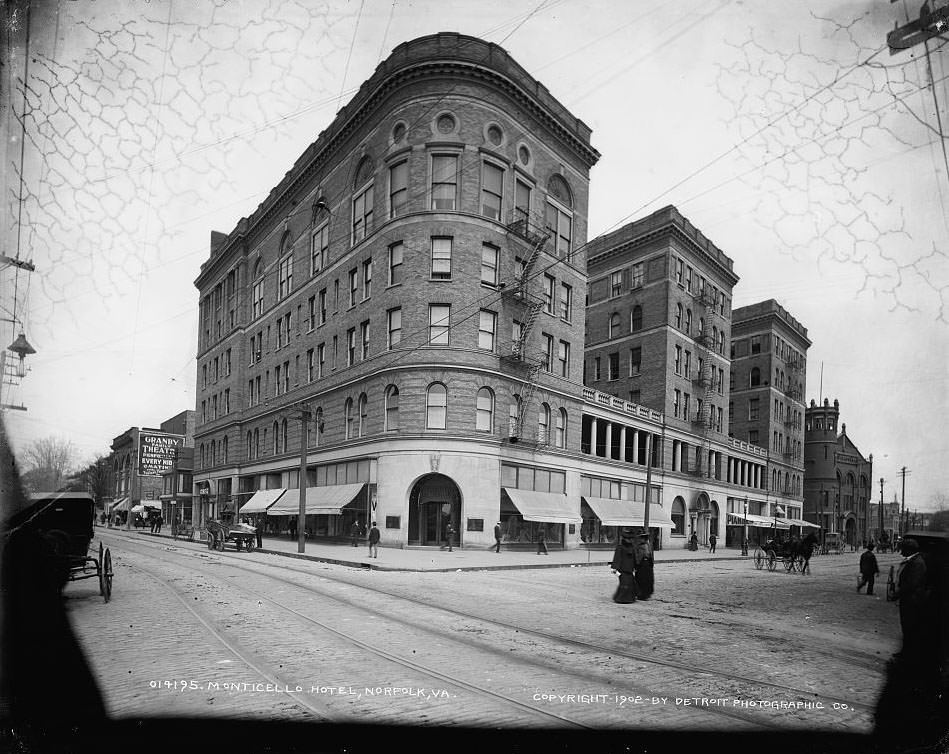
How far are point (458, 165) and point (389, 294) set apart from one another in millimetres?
A: 6988

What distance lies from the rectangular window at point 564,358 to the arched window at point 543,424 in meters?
2.53

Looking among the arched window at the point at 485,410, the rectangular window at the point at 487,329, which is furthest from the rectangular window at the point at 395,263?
the arched window at the point at 485,410

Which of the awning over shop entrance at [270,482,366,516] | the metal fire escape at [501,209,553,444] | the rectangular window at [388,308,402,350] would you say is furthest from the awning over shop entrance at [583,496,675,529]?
the rectangular window at [388,308,402,350]

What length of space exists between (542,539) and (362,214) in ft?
63.5

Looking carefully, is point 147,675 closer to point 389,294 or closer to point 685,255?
point 389,294

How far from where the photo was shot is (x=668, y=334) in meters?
47.2

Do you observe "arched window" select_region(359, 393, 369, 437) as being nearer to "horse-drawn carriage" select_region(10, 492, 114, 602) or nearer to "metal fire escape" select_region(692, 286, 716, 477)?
"horse-drawn carriage" select_region(10, 492, 114, 602)

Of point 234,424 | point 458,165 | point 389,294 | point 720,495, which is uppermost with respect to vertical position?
point 458,165

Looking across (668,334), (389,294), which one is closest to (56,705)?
(389,294)

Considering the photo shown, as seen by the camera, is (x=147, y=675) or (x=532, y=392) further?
(x=532, y=392)

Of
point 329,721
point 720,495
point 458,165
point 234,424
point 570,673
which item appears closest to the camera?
point 329,721

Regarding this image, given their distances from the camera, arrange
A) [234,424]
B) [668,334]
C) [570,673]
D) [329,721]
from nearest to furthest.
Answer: [329,721]
[570,673]
[668,334]
[234,424]

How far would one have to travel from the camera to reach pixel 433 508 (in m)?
30.7

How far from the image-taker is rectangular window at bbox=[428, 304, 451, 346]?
30.5m
